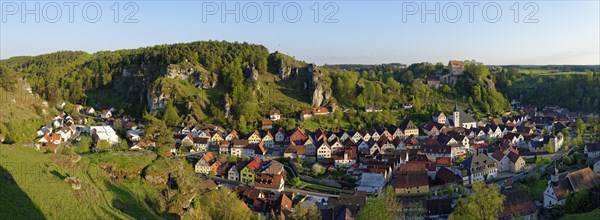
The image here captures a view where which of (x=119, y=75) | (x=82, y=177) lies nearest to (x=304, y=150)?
(x=82, y=177)

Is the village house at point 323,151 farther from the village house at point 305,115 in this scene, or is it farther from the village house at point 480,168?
the village house at point 305,115

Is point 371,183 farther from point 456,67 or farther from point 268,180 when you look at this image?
point 456,67

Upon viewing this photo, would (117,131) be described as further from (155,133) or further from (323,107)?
(323,107)

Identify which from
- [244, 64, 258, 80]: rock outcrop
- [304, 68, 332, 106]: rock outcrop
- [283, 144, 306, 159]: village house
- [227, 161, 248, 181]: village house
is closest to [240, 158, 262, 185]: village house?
[227, 161, 248, 181]: village house

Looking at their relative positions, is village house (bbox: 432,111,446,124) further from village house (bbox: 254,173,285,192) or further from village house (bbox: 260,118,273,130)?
village house (bbox: 254,173,285,192)

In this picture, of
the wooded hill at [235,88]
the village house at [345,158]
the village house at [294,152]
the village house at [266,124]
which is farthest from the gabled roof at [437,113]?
the village house at [294,152]

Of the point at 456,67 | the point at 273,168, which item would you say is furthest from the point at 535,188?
the point at 456,67
